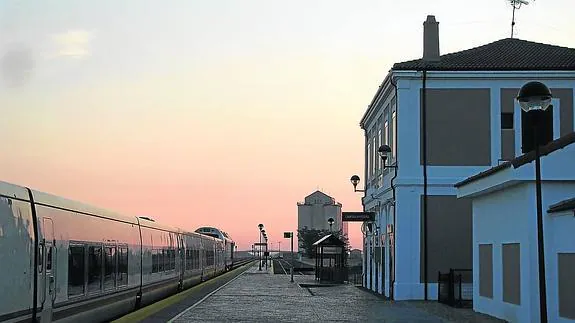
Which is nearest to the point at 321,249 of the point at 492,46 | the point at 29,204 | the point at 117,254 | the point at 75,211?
the point at 492,46

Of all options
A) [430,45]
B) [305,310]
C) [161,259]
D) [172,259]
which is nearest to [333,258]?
[172,259]

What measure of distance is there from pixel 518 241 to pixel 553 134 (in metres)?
11.9

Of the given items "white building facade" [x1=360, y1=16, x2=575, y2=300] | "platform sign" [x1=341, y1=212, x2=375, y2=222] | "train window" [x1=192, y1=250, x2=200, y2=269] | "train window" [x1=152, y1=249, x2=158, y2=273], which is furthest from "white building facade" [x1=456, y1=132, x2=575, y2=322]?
"train window" [x1=192, y1=250, x2=200, y2=269]

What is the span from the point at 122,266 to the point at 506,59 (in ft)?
56.4

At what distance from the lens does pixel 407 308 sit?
24734 mm

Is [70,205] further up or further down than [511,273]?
further up

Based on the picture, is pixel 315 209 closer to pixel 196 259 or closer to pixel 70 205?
pixel 196 259

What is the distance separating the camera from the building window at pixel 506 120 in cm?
2914

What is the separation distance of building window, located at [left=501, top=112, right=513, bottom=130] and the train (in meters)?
12.7

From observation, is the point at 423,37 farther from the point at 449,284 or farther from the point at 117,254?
the point at 117,254

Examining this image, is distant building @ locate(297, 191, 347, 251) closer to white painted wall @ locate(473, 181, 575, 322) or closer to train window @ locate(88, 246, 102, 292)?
white painted wall @ locate(473, 181, 575, 322)

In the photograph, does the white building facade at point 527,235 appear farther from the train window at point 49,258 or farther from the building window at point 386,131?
the building window at point 386,131

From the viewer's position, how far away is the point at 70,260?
14.4 m

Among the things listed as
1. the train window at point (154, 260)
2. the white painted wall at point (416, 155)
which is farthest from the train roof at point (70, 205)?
Result: the white painted wall at point (416, 155)
